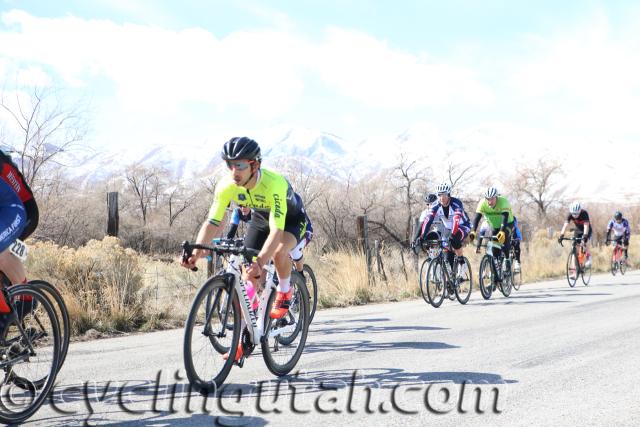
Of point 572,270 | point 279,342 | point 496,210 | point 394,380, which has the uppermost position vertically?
point 496,210

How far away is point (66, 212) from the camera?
26.5m

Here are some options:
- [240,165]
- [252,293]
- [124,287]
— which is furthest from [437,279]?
[240,165]

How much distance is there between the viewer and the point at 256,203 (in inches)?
231

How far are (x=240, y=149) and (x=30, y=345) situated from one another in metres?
2.16

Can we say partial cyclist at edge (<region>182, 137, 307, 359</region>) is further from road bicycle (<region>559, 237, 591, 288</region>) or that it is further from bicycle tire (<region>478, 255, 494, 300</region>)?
road bicycle (<region>559, 237, 591, 288</region>)

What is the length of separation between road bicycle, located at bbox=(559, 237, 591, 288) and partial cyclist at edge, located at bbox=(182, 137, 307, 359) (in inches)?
470

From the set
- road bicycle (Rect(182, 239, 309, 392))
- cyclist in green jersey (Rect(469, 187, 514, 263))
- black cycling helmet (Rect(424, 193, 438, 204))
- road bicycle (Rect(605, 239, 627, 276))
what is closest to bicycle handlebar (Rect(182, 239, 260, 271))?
road bicycle (Rect(182, 239, 309, 392))

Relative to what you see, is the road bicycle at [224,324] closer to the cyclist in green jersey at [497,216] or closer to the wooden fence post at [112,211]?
the wooden fence post at [112,211]

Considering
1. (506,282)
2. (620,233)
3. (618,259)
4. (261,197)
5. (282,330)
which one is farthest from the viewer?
(620,233)

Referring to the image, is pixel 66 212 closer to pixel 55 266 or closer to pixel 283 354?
pixel 55 266

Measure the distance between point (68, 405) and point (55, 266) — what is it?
17.0 feet

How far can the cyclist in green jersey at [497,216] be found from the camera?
44.2 ft

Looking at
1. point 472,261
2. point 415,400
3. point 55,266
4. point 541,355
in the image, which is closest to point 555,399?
point 415,400

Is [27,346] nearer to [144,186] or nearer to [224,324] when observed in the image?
[224,324]
